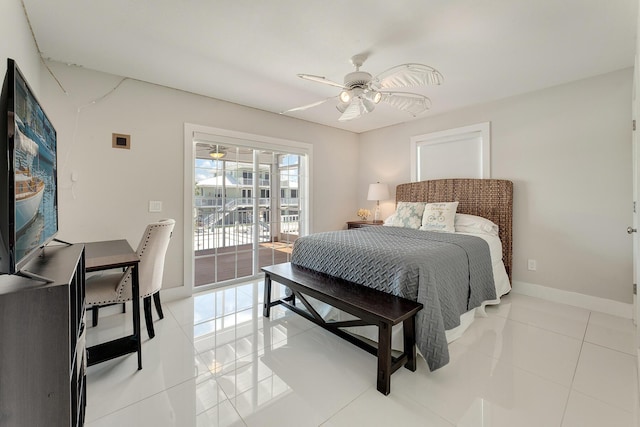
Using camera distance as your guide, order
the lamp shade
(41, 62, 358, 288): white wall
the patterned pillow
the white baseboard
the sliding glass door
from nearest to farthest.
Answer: (41, 62, 358, 288): white wall, the white baseboard, the sliding glass door, the patterned pillow, the lamp shade

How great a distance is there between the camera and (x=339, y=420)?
150 cm

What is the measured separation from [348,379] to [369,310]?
1.58ft

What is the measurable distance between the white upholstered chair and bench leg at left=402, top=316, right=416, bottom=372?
201cm

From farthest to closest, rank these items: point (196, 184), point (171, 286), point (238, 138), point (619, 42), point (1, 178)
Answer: point (238, 138)
point (196, 184)
point (171, 286)
point (619, 42)
point (1, 178)

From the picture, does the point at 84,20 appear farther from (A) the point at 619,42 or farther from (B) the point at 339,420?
(A) the point at 619,42

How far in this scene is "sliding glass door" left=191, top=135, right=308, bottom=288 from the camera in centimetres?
351

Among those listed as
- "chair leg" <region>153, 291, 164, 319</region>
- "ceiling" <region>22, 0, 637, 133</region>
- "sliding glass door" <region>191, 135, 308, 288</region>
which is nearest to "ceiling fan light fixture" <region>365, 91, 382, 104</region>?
"ceiling" <region>22, 0, 637, 133</region>

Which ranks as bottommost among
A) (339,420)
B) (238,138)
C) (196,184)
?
(339,420)

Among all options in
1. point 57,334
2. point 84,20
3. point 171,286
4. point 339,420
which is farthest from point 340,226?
point 57,334

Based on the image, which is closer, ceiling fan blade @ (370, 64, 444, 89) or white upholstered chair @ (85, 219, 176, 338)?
ceiling fan blade @ (370, 64, 444, 89)

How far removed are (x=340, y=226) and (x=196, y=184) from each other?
8.41ft

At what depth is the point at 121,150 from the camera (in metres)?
2.86

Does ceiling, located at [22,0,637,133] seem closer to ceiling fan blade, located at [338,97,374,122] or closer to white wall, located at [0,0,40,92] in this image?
white wall, located at [0,0,40,92]

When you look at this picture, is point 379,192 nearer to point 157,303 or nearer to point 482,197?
point 482,197
